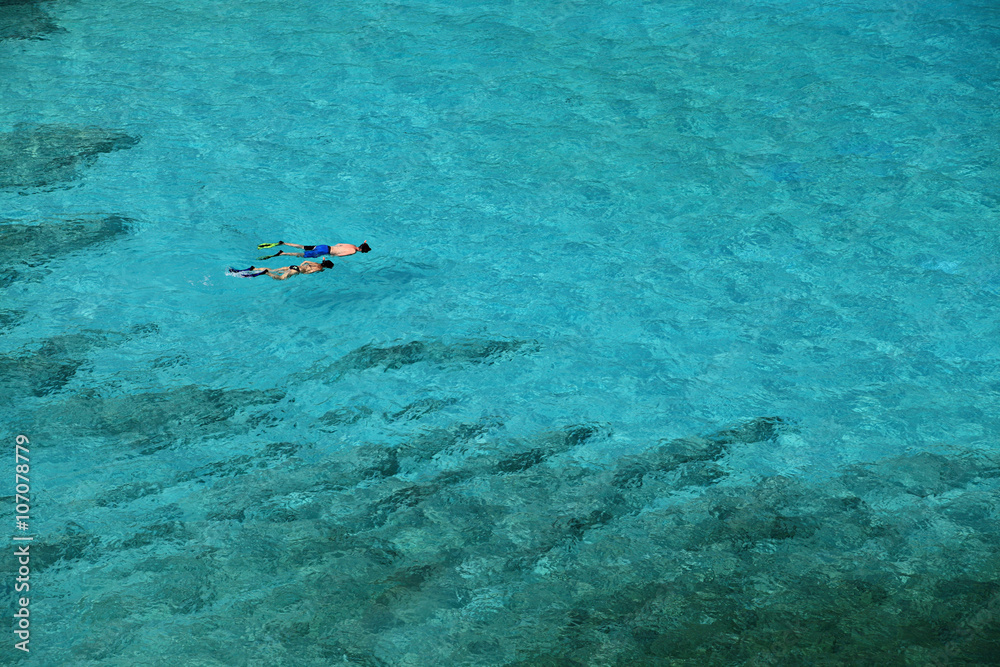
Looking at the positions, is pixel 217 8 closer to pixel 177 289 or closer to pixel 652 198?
pixel 177 289

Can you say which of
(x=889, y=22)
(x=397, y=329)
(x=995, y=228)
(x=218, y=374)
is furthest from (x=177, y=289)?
(x=889, y=22)

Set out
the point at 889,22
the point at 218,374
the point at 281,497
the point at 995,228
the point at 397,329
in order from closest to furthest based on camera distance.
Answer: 1. the point at 281,497
2. the point at 218,374
3. the point at 397,329
4. the point at 995,228
5. the point at 889,22

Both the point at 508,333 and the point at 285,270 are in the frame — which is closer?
the point at 508,333

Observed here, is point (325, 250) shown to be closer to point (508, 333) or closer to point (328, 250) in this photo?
point (328, 250)

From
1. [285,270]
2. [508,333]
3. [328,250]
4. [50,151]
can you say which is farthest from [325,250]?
[50,151]

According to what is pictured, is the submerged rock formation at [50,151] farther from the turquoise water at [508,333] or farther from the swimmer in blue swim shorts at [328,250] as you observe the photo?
the swimmer in blue swim shorts at [328,250]

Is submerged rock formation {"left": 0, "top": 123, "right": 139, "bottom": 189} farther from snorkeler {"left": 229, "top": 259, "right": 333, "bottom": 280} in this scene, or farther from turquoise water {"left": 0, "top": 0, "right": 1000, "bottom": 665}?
snorkeler {"left": 229, "top": 259, "right": 333, "bottom": 280}

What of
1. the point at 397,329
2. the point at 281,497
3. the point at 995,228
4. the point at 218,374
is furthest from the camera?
the point at 995,228

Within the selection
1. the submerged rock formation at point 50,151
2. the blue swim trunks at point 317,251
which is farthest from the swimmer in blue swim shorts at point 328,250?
the submerged rock formation at point 50,151

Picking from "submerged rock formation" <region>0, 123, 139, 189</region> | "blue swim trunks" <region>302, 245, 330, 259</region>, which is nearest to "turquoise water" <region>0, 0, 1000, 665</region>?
"submerged rock formation" <region>0, 123, 139, 189</region>
